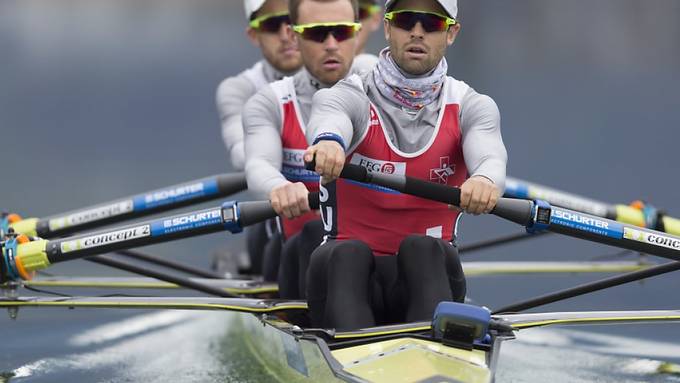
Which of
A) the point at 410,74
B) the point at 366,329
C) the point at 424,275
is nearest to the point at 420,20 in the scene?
the point at 410,74

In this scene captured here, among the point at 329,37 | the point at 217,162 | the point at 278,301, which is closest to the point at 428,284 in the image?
the point at 278,301

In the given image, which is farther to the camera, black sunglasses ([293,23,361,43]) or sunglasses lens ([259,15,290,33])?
sunglasses lens ([259,15,290,33])

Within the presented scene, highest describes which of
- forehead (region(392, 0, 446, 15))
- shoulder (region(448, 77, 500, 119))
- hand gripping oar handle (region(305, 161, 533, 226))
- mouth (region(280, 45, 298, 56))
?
forehead (region(392, 0, 446, 15))

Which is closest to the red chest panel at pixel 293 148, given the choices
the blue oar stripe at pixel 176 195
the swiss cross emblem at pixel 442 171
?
the blue oar stripe at pixel 176 195

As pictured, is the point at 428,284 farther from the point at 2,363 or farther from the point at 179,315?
the point at 179,315

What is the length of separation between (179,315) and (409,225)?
→ 3108 mm

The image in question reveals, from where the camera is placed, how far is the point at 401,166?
17.7 feet

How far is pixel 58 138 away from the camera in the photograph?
47.4 ft

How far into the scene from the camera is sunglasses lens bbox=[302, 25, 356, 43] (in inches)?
257

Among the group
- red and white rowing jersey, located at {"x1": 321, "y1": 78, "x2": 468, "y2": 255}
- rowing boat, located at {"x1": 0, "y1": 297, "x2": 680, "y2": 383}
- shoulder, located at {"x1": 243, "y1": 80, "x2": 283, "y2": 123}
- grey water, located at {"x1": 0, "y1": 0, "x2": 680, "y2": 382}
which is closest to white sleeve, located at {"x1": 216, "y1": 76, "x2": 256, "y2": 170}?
grey water, located at {"x1": 0, "y1": 0, "x2": 680, "y2": 382}

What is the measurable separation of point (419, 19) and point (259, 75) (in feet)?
10.4

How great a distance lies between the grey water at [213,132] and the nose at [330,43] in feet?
5.70

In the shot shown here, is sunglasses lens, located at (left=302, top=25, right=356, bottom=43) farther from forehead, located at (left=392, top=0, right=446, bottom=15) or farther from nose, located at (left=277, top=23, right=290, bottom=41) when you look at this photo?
nose, located at (left=277, top=23, right=290, bottom=41)

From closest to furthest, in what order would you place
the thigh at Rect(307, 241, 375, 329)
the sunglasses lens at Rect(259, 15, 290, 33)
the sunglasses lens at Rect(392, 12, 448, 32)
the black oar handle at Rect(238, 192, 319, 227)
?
1. the thigh at Rect(307, 241, 375, 329)
2. the sunglasses lens at Rect(392, 12, 448, 32)
3. the black oar handle at Rect(238, 192, 319, 227)
4. the sunglasses lens at Rect(259, 15, 290, 33)
